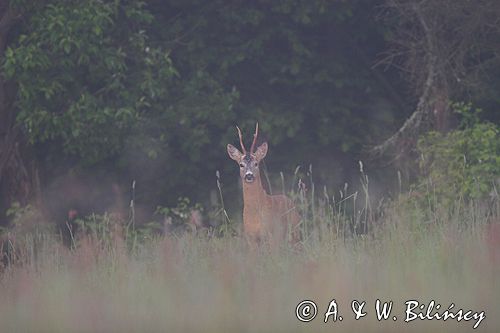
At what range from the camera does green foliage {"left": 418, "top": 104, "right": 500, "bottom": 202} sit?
12.5m

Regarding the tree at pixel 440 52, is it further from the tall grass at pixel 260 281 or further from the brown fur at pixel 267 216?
the tall grass at pixel 260 281

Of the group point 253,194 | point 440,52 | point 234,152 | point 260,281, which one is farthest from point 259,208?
point 440,52

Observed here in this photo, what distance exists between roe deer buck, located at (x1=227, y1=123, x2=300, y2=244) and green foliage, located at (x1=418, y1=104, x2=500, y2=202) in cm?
211

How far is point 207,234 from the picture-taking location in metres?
9.45

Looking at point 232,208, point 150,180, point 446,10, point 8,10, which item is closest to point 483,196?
point 446,10

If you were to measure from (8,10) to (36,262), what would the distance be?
586cm

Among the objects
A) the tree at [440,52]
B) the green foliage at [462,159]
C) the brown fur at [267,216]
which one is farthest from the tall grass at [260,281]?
the tree at [440,52]

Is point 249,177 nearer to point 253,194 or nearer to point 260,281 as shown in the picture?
point 253,194

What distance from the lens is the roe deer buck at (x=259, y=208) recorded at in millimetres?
9873

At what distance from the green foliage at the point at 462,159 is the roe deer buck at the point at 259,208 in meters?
2.11

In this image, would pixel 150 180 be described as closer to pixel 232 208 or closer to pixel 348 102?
pixel 232 208

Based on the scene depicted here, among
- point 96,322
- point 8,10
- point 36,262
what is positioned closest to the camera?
point 96,322

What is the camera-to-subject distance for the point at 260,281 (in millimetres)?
7934

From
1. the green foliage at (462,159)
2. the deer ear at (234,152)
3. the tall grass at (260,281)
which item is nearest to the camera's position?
the tall grass at (260,281)
